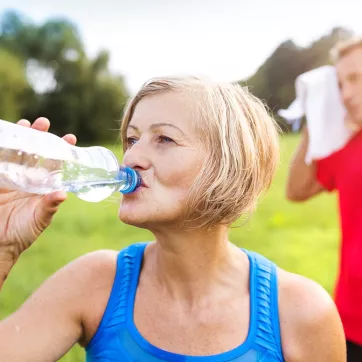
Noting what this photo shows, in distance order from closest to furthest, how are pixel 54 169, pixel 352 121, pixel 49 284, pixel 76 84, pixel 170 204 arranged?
pixel 170 204 < pixel 49 284 < pixel 54 169 < pixel 352 121 < pixel 76 84

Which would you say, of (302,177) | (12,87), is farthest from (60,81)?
(302,177)

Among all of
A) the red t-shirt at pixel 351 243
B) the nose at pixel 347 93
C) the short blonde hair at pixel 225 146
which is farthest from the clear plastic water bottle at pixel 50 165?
the nose at pixel 347 93

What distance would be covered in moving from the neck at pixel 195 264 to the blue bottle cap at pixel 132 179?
0.22m

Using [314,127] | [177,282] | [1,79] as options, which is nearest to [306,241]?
[314,127]

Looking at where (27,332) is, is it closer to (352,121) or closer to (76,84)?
(352,121)

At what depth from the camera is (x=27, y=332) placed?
1.75m

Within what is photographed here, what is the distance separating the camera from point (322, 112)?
2723 millimetres

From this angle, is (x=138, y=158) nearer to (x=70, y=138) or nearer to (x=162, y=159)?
(x=162, y=159)

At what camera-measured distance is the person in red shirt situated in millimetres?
2348

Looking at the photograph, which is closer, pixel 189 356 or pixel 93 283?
pixel 189 356

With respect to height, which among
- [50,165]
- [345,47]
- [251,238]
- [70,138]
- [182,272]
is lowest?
[251,238]

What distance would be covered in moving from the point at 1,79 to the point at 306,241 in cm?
1153

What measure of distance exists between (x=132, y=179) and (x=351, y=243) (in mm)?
1112

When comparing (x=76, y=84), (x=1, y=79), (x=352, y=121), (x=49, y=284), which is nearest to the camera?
(x=49, y=284)
